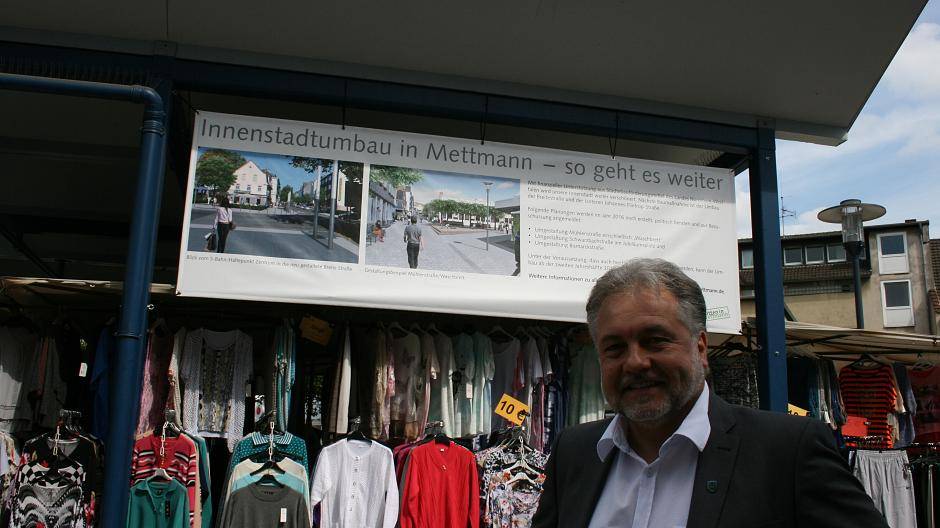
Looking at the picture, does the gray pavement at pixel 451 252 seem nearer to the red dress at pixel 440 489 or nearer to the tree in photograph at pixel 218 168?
the tree in photograph at pixel 218 168

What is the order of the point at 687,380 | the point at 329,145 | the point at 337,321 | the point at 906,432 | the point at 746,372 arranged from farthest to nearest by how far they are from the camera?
1. the point at 906,432
2. the point at 746,372
3. the point at 337,321
4. the point at 329,145
5. the point at 687,380

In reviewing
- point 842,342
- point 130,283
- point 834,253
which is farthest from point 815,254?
point 130,283

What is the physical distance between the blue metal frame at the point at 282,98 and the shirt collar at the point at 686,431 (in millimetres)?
3900

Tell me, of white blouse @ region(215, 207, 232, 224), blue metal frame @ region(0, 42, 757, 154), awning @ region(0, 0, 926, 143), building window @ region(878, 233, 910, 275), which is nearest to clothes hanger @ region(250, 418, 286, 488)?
white blouse @ region(215, 207, 232, 224)

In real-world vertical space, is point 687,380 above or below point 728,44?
below

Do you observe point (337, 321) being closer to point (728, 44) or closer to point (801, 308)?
point (728, 44)

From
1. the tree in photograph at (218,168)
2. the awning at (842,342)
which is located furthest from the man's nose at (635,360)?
the awning at (842,342)

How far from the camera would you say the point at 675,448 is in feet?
5.87

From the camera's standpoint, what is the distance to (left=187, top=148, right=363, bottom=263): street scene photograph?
5.49 m

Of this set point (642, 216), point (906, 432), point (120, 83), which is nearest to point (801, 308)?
point (906, 432)

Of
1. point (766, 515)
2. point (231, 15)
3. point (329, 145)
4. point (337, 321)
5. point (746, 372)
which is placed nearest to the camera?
point (766, 515)

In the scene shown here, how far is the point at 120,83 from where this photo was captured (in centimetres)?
563

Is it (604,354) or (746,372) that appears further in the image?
(746,372)

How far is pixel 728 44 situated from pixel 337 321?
3920mm
